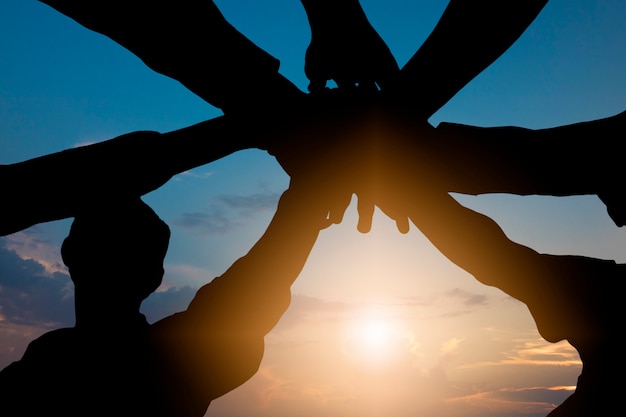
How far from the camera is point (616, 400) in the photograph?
2.67 m

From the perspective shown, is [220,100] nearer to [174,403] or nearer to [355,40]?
[355,40]

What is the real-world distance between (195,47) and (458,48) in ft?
4.54

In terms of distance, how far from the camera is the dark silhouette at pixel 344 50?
3189 millimetres

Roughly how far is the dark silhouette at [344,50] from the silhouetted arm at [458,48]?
0.61 feet

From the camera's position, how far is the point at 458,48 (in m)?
2.96

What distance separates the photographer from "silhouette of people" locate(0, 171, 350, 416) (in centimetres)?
Answer: 269

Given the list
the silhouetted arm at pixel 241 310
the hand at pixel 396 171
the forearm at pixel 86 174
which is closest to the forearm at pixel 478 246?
the hand at pixel 396 171

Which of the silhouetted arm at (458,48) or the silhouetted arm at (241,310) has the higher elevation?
the silhouetted arm at (458,48)

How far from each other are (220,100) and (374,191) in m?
1.05

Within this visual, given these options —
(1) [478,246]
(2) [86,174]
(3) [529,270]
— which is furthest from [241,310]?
(3) [529,270]

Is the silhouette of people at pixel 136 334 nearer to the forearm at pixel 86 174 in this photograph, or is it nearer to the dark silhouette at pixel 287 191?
the dark silhouette at pixel 287 191

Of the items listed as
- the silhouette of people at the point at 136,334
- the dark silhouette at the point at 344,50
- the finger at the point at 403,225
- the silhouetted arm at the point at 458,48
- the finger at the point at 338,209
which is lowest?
the silhouette of people at the point at 136,334

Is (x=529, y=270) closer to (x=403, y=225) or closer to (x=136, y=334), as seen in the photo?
(x=403, y=225)

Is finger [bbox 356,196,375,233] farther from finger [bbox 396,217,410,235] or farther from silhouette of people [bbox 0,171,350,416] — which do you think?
silhouette of people [bbox 0,171,350,416]
